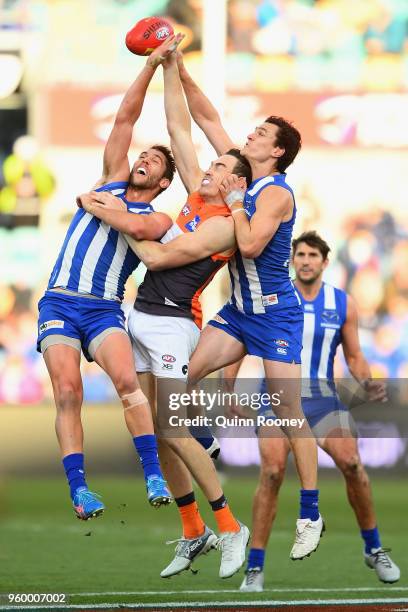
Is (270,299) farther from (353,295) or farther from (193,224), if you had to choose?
(353,295)

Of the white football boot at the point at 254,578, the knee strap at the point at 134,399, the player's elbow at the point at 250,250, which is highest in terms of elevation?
the player's elbow at the point at 250,250

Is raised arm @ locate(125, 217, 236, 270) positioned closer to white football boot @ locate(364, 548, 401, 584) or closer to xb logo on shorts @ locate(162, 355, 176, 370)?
xb logo on shorts @ locate(162, 355, 176, 370)

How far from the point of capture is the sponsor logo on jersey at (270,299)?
9531 mm

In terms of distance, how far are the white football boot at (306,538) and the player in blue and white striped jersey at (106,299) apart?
1.06 metres

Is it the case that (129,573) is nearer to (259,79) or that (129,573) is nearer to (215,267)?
(215,267)

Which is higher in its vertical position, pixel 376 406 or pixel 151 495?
pixel 376 406

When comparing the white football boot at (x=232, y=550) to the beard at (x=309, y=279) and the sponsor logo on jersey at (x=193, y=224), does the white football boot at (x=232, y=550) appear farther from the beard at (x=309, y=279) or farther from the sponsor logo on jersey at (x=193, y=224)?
the beard at (x=309, y=279)

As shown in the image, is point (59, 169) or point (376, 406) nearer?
point (376, 406)

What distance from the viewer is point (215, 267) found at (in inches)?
376

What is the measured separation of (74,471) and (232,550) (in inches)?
44.8

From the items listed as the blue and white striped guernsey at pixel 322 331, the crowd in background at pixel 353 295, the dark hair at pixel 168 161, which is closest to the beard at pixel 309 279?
the blue and white striped guernsey at pixel 322 331

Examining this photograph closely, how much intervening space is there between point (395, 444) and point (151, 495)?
429 inches

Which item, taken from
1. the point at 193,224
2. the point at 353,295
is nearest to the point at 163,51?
the point at 193,224

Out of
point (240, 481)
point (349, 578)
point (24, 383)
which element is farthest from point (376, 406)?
point (349, 578)
